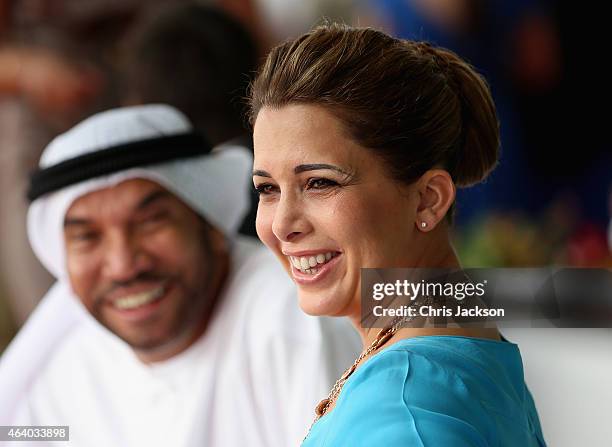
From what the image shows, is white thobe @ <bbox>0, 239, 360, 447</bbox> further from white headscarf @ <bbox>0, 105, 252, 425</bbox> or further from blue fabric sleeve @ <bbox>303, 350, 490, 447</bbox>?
blue fabric sleeve @ <bbox>303, 350, 490, 447</bbox>

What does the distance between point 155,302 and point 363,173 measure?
696 millimetres

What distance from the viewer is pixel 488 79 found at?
7.71 feet

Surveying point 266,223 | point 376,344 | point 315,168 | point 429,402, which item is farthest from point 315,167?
point 429,402

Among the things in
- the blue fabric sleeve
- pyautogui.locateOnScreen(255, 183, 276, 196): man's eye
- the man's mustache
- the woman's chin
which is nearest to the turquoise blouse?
the blue fabric sleeve

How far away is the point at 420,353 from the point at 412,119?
0.94 ft

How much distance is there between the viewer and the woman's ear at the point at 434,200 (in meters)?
1.08

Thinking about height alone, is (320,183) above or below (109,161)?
below

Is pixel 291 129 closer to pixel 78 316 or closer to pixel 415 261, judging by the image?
pixel 415 261

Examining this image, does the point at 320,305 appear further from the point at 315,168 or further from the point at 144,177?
the point at 144,177

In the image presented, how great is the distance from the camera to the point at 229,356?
157 centimetres

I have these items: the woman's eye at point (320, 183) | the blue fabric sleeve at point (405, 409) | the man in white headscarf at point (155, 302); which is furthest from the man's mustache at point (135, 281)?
the blue fabric sleeve at point (405, 409)

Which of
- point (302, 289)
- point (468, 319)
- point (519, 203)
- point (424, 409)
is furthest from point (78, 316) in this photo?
point (519, 203)

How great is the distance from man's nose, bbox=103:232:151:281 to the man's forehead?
5cm
